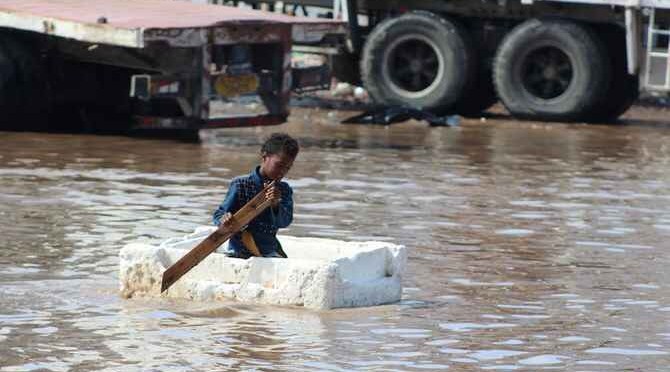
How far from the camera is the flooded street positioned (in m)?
7.76

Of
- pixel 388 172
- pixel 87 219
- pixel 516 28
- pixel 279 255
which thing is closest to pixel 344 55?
pixel 516 28

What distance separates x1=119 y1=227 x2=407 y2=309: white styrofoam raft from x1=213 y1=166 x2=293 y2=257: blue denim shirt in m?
0.14

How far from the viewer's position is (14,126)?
17.6m

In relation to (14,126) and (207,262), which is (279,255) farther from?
(14,126)

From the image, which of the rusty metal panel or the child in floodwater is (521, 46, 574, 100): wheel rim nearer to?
the rusty metal panel

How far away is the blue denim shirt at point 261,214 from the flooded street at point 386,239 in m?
0.40

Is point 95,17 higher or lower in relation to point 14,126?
higher

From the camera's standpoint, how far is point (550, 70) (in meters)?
20.2

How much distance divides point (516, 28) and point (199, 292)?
11760 mm

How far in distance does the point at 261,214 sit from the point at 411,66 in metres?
12.1

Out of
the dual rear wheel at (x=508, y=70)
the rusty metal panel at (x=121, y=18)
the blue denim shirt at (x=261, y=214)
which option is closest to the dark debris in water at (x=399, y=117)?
the dual rear wheel at (x=508, y=70)

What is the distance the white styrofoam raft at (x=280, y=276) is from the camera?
8617 millimetres

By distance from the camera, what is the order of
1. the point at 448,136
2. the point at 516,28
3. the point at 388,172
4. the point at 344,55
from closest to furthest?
the point at 388,172
the point at 448,136
the point at 516,28
the point at 344,55

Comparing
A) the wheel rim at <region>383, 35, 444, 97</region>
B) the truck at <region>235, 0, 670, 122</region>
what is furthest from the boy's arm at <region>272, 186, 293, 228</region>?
the wheel rim at <region>383, 35, 444, 97</region>
